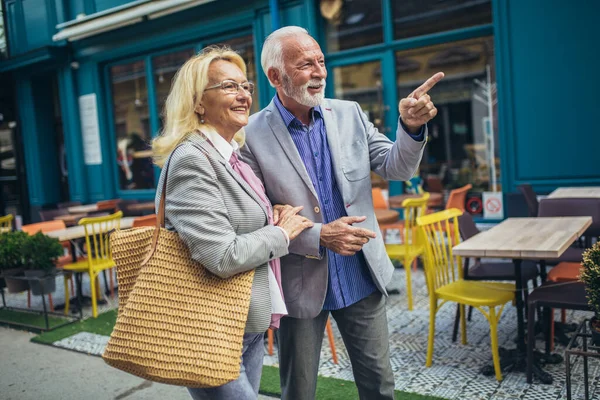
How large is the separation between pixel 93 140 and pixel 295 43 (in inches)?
400

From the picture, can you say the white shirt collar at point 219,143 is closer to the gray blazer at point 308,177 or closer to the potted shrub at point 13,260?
the gray blazer at point 308,177

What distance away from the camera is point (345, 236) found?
2.10m

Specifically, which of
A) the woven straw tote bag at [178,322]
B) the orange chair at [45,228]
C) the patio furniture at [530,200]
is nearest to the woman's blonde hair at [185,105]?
the woven straw tote bag at [178,322]

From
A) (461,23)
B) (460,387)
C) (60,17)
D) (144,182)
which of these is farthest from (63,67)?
(460,387)

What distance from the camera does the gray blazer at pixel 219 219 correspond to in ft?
5.92

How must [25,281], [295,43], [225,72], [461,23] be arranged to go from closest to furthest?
[225,72] → [295,43] → [25,281] → [461,23]

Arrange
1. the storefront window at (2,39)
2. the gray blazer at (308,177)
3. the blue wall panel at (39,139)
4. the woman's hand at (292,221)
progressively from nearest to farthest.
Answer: the woman's hand at (292,221)
the gray blazer at (308,177)
the blue wall panel at (39,139)
the storefront window at (2,39)

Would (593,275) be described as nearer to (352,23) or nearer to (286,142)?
(286,142)

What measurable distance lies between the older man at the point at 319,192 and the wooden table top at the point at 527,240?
130cm

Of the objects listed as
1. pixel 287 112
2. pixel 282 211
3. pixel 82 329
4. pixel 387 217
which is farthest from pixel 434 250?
pixel 82 329

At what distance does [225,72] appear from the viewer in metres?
2.02

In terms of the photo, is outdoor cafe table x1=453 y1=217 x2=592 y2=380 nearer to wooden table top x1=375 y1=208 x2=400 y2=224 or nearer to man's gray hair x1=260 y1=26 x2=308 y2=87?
wooden table top x1=375 y1=208 x2=400 y2=224

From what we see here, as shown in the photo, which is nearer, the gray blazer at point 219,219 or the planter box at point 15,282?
the gray blazer at point 219,219

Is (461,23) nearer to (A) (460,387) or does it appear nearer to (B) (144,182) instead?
(A) (460,387)
